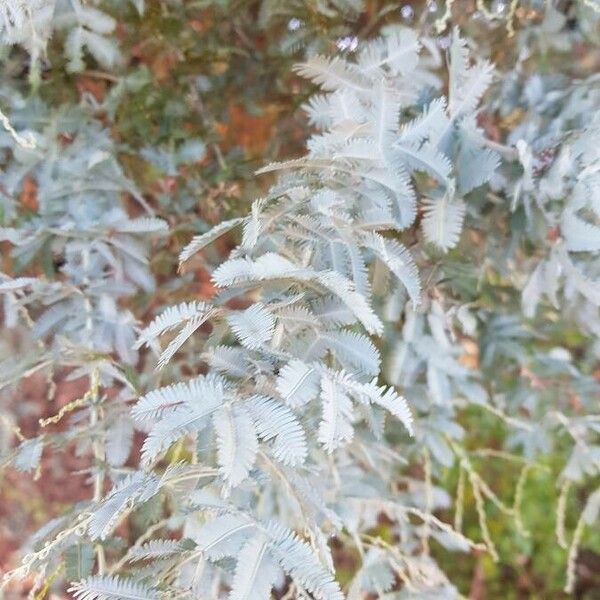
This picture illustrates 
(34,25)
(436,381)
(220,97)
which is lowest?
(436,381)

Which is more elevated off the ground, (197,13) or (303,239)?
(197,13)

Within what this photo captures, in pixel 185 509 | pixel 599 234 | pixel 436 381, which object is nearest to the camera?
pixel 185 509

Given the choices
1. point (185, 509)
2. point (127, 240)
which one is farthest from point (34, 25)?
point (185, 509)

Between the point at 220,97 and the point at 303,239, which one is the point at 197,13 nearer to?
the point at 220,97

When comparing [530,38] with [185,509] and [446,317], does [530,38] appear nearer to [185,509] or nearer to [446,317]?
[446,317]

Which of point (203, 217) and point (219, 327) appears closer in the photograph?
point (219, 327)

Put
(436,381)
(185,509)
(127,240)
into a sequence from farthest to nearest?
(436,381) → (127,240) → (185,509)

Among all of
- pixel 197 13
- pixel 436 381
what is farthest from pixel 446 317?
pixel 197 13
